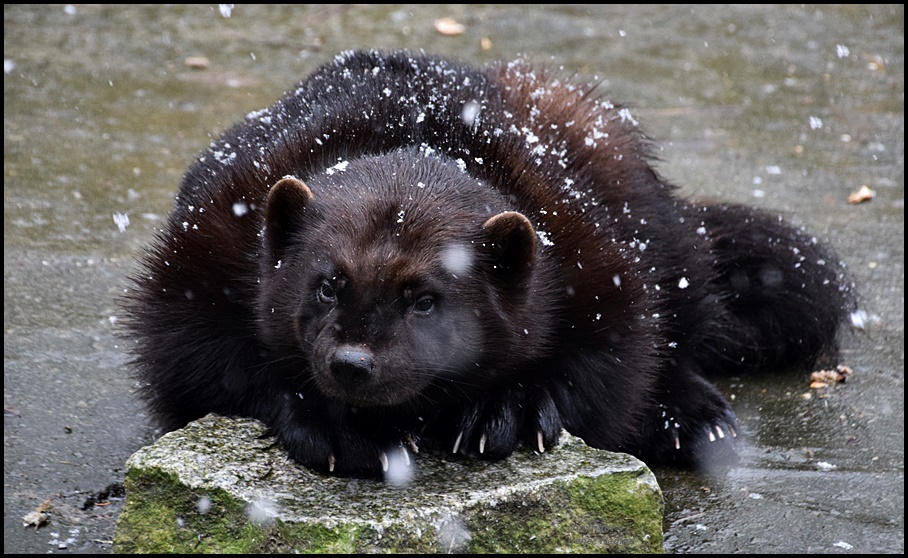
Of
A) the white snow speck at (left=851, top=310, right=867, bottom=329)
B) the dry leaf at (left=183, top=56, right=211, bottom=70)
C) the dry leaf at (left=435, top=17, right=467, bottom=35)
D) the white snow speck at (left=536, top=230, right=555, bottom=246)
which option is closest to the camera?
the white snow speck at (left=536, top=230, right=555, bottom=246)

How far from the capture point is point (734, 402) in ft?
16.5

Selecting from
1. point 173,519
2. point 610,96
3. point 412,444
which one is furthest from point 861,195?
point 173,519

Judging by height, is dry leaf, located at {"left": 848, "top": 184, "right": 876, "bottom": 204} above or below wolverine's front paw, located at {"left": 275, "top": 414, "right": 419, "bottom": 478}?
above

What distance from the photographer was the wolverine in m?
3.34

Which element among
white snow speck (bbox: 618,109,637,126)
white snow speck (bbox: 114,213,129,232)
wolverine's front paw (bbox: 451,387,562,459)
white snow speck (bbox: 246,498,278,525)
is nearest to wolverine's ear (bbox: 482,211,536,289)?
wolverine's front paw (bbox: 451,387,562,459)

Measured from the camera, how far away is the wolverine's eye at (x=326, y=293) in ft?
10.8

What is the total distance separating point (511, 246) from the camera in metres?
3.47

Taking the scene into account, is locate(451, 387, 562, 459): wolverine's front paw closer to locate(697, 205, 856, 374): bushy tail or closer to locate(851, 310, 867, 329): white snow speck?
locate(697, 205, 856, 374): bushy tail

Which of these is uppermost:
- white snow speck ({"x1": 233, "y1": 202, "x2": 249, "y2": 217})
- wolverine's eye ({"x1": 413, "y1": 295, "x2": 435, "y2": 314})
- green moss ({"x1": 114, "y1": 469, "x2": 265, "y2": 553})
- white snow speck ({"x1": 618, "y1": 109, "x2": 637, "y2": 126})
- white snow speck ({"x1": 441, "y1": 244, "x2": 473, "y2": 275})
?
white snow speck ({"x1": 618, "y1": 109, "x2": 637, "y2": 126})

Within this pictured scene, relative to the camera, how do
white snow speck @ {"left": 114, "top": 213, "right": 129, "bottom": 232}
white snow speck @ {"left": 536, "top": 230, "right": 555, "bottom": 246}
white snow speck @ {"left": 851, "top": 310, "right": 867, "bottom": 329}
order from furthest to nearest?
white snow speck @ {"left": 114, "top": 213, "right": 129, "bottom": 232} → white snow speck @ {"left": 851, "top": 310, "right": 867, "bottom": 329} → white snow speck @ {"left": 536, "top": 230, "right": 555, "bottom": 246}

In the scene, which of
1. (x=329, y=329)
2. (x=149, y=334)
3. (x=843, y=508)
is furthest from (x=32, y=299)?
(x=843, y=508)

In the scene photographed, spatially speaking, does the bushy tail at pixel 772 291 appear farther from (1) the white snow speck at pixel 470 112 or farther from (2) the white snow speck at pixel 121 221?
(2) the white snow speck at pixel 121 221

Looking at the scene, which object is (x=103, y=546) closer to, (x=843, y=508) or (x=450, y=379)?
(x=450, y=379)

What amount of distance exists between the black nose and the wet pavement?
1.06 metres
